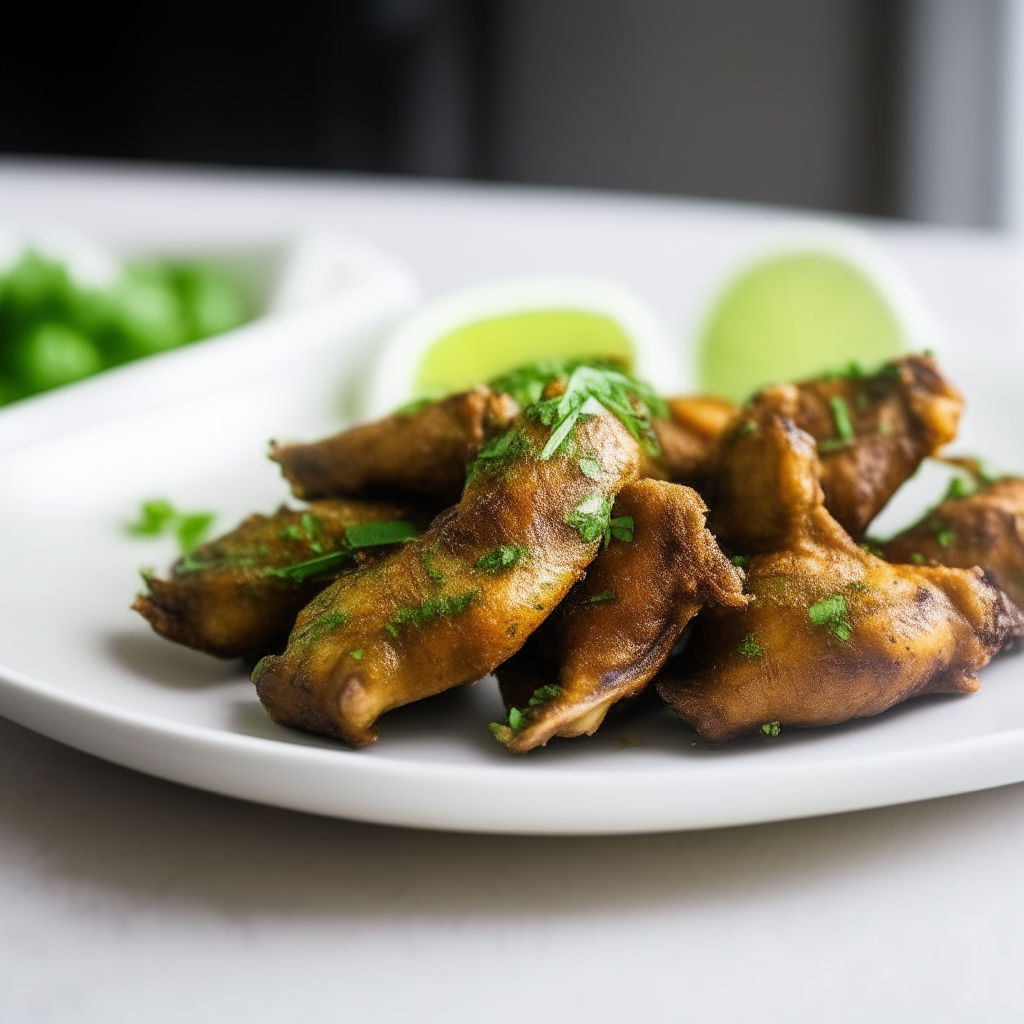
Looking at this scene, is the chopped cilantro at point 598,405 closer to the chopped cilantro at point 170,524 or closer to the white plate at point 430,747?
the white plate at point 430,747

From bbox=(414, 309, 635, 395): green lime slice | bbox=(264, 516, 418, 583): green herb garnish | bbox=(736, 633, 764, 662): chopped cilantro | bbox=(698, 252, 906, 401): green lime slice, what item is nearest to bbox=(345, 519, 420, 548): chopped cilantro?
bbox=(264, 516, 418, 583): green herb garnish

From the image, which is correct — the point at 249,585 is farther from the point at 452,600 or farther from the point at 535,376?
the point at 535,376

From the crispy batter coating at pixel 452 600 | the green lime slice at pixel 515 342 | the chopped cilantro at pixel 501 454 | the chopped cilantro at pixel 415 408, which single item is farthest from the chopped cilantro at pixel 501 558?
the green lime slice at pixel 515 342

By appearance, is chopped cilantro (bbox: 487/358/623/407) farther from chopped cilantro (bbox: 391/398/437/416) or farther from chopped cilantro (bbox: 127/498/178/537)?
chopped cilantro (bbox: 127/498/178/537)

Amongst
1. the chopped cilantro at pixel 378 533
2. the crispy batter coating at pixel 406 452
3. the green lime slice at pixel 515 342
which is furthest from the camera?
the green lime slice at pixel 515 342

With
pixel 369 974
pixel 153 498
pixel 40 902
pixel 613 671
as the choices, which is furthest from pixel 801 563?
pixel 153 498

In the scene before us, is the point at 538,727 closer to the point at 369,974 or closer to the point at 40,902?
the point at 369,974

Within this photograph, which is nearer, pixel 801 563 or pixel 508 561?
pixel 508 561
